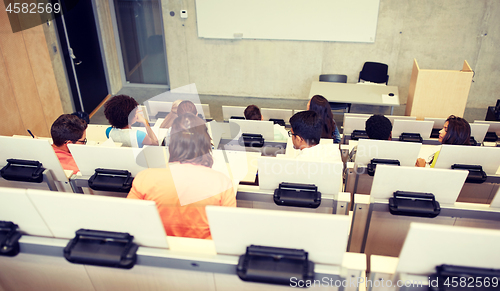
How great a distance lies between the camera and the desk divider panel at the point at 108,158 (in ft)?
6.16

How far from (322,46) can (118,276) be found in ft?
18.2

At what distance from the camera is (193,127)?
1710mm

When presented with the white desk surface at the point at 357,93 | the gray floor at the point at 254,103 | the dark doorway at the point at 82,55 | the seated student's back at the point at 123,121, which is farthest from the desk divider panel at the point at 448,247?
the dark doorway at the point at 82,55

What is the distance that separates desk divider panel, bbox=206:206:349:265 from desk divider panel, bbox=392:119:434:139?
8.50 ft

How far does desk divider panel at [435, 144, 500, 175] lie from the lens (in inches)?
84.7

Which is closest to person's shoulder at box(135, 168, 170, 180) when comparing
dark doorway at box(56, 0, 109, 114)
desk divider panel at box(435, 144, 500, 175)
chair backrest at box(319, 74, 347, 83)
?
desk divider panel at box(435, 144, 500, 175)

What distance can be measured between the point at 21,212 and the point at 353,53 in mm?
5797

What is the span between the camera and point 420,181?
170 cm

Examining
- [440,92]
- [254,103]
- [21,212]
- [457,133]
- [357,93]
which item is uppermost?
[21,212]

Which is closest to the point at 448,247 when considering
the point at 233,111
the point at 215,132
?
the point at 215,132

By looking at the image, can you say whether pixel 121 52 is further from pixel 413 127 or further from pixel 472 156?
pixel 472 156

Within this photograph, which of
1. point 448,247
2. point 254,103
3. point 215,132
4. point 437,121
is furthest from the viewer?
point 254,103

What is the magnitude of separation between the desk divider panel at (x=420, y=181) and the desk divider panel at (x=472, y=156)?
648 mm

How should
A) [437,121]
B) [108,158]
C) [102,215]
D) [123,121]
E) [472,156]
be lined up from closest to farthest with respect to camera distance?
1. [102,215]
2. [108,158]
3. [472,156]
4. [123,121]
5. [437,121]
